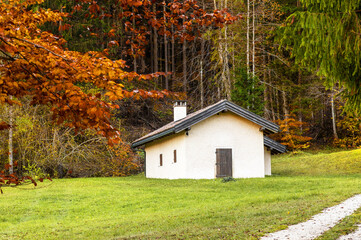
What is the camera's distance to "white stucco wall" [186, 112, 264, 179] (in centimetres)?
2317

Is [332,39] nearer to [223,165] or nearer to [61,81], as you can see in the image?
[61,81]

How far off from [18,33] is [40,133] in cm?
2352

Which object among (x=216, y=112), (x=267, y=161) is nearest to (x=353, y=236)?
(x=216, y=112)

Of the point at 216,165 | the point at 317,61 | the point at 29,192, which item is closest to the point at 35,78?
the point at 317,61

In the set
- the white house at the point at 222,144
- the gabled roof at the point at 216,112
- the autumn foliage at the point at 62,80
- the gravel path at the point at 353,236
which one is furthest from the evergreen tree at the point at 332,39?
the white house at the point at 222,144

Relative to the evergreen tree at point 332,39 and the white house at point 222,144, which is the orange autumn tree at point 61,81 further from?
the white house at point 222,144

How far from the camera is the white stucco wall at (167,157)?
23.5m

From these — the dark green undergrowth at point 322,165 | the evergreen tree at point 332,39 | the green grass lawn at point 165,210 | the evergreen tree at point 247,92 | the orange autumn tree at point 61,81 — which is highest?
the evergreen tree at point 247,92

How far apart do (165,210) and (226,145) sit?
10.8 metres

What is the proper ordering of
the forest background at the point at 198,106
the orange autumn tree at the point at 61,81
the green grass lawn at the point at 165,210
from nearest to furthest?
the orange autumn tree at the point at 61,81
the green grass lawn at the point at 165,210
the forest background at the point at 198,106

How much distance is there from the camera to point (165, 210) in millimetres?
13188

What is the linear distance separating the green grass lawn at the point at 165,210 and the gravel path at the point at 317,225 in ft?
0.88

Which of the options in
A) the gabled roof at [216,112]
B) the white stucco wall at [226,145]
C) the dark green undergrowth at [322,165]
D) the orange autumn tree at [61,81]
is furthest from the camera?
the dark green undergrowth at [322,165]

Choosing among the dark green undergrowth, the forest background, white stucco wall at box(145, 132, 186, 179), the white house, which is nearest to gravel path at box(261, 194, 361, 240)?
the forest background
